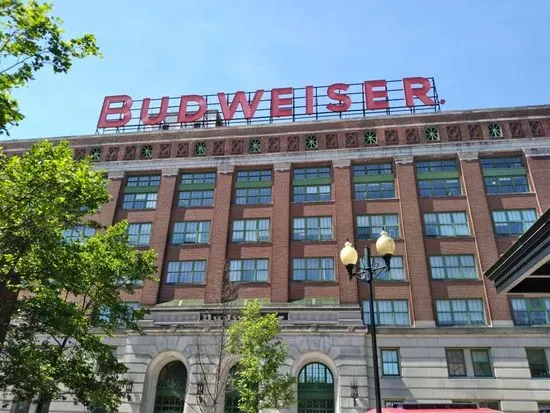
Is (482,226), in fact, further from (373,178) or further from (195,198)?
(195,198)

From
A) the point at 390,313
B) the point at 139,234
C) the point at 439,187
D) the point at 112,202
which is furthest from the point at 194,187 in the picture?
the point at 439,187

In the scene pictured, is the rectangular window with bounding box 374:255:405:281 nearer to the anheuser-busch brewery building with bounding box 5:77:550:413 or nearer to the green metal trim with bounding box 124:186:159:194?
the anheuser-busch brewery building with bounding box 5:77:550:413

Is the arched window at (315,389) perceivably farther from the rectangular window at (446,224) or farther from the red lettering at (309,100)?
the red lettering at (309,100)

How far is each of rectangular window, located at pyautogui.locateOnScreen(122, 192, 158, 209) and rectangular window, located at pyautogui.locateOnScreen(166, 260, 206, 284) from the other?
6160 mm

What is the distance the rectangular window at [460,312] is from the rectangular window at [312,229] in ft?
31.1

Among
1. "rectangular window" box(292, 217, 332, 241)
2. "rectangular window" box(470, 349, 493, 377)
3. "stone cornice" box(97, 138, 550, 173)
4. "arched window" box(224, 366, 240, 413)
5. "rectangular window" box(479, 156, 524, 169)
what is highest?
"stone cornice" box(97, 138, 550, 173)

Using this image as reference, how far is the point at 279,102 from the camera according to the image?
4244 centimetres

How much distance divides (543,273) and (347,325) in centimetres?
1897

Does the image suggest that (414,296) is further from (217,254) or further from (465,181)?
(217,254)

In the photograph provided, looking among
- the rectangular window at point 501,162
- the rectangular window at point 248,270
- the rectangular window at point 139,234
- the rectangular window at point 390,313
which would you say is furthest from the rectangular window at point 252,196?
the rectangular window at point 501,162

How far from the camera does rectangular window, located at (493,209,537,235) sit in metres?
33.5

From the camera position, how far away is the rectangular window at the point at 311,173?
38156 millimetres

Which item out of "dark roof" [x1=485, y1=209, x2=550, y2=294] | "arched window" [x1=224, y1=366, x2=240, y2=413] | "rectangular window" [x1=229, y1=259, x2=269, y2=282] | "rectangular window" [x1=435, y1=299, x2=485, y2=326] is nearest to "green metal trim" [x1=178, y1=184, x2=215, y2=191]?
"rectangular window" [x1=229, y1=259, x2=269, y2=282]

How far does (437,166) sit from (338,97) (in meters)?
11.1
